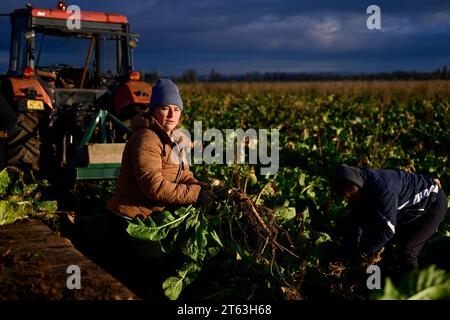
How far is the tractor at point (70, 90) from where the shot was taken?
653cm

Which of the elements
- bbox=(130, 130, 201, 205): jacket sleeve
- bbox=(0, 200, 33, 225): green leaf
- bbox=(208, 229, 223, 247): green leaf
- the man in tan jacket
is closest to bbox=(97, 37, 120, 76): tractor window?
bbox=(0, 200, 33, 225): green leaf

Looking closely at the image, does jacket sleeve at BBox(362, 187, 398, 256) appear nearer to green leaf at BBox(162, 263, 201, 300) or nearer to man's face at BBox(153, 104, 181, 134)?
green leaf at BBox(162, 263, 201, 300)

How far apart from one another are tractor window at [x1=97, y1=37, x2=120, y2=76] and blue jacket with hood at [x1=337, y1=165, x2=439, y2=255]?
511 centimetres

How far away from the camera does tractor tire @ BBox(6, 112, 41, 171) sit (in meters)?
6.53

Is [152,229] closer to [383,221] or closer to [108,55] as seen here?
[383,221]

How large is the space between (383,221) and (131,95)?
14.3 ft

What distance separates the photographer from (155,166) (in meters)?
3.83

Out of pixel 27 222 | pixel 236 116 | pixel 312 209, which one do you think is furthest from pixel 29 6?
pixel 236 116

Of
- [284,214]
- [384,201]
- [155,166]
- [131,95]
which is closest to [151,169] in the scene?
[155,166]

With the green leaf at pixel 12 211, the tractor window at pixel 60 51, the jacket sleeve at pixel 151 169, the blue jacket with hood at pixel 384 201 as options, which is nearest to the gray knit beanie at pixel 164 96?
the jacket sleeve at pixel 151 169

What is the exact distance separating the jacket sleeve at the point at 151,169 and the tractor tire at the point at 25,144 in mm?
3133

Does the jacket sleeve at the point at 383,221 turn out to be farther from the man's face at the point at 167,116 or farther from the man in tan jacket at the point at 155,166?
the man's face at the point at 167,116
